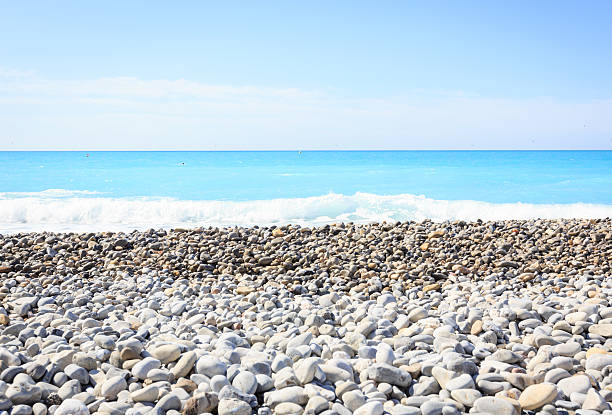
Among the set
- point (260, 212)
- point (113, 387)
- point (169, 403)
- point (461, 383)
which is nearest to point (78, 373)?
point (113, 387)

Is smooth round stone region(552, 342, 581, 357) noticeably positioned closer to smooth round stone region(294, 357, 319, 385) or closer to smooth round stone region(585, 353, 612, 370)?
smooth round stone region(585, 353, 612, 370)

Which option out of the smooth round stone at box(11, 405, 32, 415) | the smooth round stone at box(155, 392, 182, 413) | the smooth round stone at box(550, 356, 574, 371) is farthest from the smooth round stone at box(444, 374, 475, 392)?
the smooth round stone at box(11, 405, 32, 415)

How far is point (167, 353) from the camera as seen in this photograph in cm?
256

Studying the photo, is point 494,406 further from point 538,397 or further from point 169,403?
point 169,403

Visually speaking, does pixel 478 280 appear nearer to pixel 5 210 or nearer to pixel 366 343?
pixel 366 343

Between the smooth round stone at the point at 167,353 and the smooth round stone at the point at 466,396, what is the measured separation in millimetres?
1315

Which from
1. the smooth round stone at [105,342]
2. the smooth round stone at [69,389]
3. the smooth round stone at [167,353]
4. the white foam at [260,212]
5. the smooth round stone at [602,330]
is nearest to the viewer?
the smooth round stone at [69,389]

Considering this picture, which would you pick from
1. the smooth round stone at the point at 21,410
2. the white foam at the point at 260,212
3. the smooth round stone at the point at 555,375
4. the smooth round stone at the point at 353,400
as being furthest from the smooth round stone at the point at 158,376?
the white foam at the point at 260,212

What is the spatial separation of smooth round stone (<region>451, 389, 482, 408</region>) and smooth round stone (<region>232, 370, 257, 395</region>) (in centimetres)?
85

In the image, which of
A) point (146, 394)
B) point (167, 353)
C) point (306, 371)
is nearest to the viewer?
point (146, 394)

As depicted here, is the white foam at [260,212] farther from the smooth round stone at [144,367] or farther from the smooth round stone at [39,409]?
the smooth round stone at [39,409]

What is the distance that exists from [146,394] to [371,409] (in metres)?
0.95

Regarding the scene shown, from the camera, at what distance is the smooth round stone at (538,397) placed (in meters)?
2.10

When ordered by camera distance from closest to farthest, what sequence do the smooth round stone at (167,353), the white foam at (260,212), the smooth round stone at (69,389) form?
1. the smooth round stone at (69,389)
2. the smooth round stone at (167,353)
3. the white foam at (260,212)
